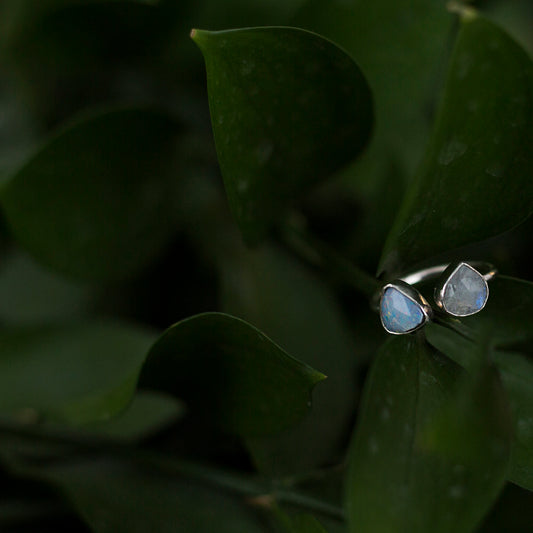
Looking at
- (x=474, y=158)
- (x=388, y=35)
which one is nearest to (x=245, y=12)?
(x=388, y=35)

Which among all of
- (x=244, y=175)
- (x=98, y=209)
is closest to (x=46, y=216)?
(x=98, y=209)

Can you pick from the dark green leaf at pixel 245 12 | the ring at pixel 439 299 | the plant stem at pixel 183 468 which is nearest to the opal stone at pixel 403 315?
the ring at pixel 439 299

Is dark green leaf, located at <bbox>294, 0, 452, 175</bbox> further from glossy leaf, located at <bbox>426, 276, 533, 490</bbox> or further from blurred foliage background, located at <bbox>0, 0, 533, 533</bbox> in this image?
glossy leaf, located at <bbox>426, 276, 533, 490</bbox>

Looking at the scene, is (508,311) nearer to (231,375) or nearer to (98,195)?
(231,375)

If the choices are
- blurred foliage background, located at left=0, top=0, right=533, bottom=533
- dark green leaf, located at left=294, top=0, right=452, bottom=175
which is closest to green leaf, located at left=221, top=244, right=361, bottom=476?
blurred foliage background, located at left=0, top=0, right=533, bottom=533

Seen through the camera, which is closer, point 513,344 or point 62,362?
point 513,344

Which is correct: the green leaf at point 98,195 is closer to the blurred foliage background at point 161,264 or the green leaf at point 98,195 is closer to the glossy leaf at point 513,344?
the blurred foliage background at point 161,264
